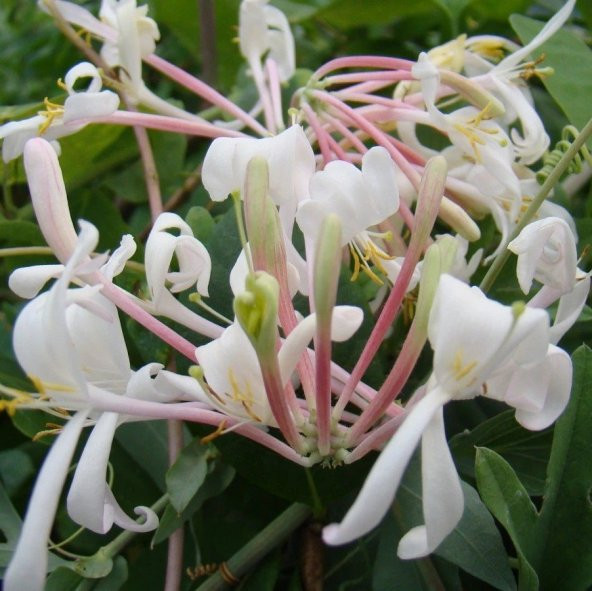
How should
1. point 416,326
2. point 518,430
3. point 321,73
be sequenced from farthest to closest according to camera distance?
1. point 321,73
2. point 518,430
3. point 416,326

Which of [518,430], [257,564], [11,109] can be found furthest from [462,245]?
[11,109]

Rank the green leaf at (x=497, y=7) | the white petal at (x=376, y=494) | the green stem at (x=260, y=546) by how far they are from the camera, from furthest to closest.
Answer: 1. the green leaf at (x=497, y=7)
2. the green stem at (x=260, y=546)
3. the white petal at (x=376, y=494)

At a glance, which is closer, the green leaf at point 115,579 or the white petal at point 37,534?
the white petal at point 37,534

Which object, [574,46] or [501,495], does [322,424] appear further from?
[574,46]

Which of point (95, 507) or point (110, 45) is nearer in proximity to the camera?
point (95, 507)

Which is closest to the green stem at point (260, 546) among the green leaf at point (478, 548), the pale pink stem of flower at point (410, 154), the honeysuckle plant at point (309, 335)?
the honeysuckle plant at point (309, 335)

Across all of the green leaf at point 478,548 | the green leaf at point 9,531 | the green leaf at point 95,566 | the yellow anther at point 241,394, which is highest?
the yellow anther at point 241,394

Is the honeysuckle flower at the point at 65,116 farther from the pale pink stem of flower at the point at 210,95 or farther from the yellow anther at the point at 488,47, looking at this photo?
the yellow anther at the point at 488,47
